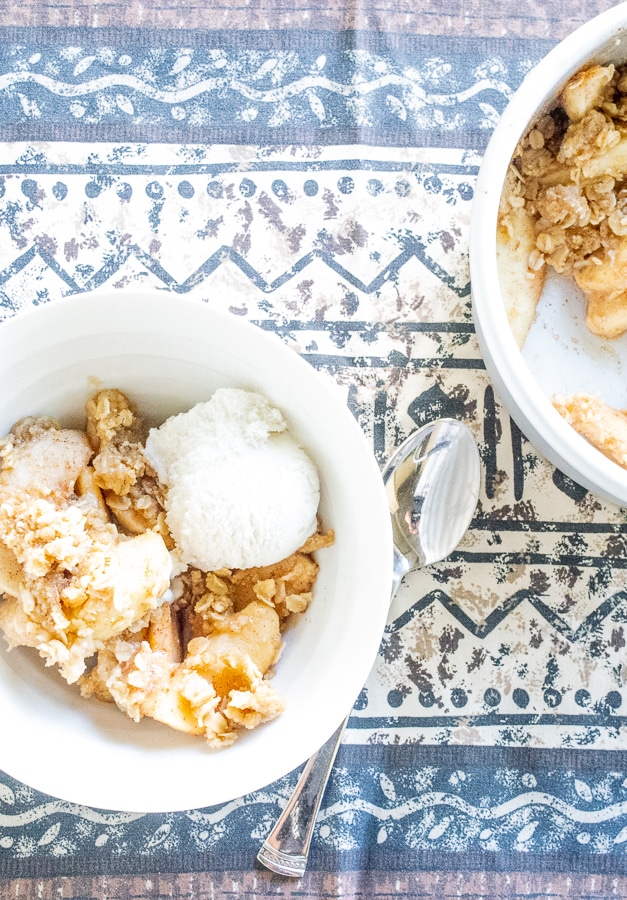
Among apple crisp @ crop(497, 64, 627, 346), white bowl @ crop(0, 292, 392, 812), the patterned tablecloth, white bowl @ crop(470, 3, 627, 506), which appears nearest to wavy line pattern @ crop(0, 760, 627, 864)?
the patterned tablecloth

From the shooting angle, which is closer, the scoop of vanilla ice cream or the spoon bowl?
the scoop of vanilla ice cream

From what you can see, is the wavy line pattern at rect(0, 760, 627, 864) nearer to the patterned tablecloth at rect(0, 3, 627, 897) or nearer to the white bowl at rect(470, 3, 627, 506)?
the patterned tablecloth at rect(0, 3, 627, 897)

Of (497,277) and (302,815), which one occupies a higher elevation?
(497,277)

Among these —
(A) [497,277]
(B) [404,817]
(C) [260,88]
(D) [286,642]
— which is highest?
(C) [260,88]

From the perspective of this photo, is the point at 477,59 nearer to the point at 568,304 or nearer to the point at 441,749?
the point at 568,304

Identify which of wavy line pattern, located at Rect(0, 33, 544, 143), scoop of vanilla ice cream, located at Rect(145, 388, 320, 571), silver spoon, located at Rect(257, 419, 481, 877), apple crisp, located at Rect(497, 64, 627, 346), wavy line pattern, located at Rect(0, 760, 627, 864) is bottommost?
wavy line pattern, located at Rect(0, 760, 627, 864)

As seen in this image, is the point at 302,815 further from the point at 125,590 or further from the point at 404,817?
the point at 125,590

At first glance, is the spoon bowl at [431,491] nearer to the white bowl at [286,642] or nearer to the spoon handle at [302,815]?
the spoon handle at [302,815]

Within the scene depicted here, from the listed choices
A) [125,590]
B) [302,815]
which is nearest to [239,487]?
[125,590]
